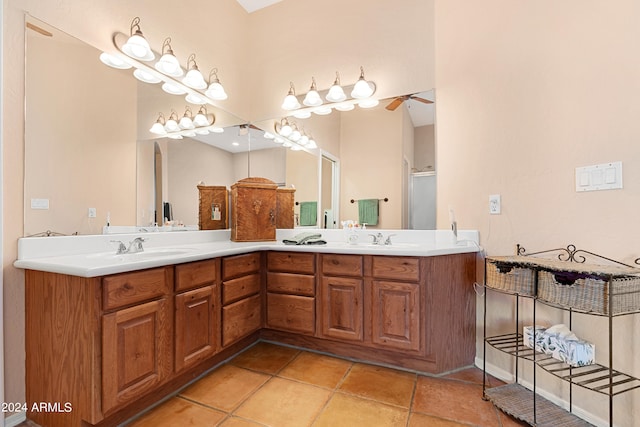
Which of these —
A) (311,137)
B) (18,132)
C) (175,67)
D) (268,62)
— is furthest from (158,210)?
(268,62)

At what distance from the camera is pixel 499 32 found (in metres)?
1.87

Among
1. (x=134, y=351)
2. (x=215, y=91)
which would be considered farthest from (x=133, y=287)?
(x=215, y=91)

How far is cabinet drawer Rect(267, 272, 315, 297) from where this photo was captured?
2.16 metres

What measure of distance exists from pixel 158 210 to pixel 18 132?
866 mm

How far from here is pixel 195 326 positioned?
172cm

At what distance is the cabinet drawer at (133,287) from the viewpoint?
128cm

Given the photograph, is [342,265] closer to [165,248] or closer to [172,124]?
[165,248]

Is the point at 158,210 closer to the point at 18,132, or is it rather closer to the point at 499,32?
the point at 18,132

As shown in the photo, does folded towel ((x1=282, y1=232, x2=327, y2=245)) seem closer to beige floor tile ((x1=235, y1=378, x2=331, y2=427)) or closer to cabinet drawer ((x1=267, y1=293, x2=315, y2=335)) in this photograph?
cabinet drawer ((x1=267, y1=293, x2=315, y2=335))

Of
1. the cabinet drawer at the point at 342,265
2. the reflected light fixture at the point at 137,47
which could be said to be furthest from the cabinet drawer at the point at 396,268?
the reflected light fixture at the point at 137,47

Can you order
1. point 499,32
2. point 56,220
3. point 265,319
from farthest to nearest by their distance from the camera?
point 265,319 → point 499,32 → point 56,220

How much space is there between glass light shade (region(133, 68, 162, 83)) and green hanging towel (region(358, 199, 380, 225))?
1.83 metres

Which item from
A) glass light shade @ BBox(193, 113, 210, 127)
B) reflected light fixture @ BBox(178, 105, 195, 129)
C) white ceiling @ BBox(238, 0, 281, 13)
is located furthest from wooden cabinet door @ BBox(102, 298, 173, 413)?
white ceiling @ BBox(238, 0, 281, 13)

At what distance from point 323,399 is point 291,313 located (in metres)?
0.68
